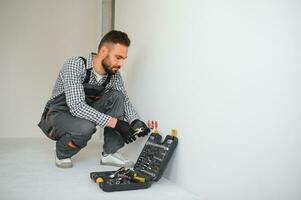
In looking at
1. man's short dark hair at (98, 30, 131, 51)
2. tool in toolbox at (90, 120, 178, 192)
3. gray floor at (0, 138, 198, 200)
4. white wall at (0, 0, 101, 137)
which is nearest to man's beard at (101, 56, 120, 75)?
man's short dark hair at (98, 30, 131, 51)

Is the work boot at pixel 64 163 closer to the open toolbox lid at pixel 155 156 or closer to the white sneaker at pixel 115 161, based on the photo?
the white sneaker at pixel 115 161

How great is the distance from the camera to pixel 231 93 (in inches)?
49.4

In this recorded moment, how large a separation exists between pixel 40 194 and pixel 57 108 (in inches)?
29.6

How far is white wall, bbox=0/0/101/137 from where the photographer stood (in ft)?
9.84

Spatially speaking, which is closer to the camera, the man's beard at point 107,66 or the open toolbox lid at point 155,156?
the open toolbox lid at point 155,156

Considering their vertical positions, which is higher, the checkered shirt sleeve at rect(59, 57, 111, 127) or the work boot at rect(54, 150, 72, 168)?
the checkered shirt sleeve at rect(59, 57, 111, 127)

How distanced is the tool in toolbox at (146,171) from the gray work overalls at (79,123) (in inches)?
12.5

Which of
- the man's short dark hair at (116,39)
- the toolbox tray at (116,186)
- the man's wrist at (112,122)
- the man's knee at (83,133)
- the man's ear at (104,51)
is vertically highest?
the man's short dark hair at (116,39)

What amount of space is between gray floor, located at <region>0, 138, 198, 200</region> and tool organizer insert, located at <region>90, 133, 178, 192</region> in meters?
0.03

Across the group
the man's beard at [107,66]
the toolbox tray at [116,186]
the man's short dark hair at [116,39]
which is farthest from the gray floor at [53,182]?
the man's short dark hair at [116,39]

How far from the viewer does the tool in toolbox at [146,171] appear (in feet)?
4.80

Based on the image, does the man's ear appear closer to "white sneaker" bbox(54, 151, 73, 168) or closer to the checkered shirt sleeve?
the checkered shirt sleeve

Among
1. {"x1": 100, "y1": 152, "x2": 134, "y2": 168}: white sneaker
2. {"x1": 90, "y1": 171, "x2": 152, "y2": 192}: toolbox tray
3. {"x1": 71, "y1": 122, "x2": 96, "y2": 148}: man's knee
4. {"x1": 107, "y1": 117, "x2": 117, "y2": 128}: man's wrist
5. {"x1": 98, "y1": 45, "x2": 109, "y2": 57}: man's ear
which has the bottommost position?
{"x1": 100, "y1": 152, "x2": 134, "y2": 168}: white sneaker

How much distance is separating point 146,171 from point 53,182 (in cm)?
45
